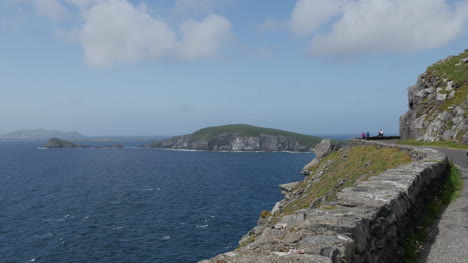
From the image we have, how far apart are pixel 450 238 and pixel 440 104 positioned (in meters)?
45.1

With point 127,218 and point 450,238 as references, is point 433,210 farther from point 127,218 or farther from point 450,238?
point 127,218

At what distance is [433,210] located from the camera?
13961 mm

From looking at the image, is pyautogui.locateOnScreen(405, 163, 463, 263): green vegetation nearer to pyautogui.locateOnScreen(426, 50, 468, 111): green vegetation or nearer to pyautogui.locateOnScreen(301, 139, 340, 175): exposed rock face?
pyautogui.locateOnScreen(426, 50, 468, 111): green vegetation

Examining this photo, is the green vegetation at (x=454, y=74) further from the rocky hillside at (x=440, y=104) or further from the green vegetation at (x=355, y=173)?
the green vegetation at (x=355, y=173)

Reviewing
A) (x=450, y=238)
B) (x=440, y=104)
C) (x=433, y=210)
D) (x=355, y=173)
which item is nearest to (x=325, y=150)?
(x=440, y=104)

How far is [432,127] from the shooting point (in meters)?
45.0

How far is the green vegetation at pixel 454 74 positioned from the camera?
45656 mm

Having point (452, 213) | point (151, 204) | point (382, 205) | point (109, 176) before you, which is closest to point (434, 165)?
point (452, 213)

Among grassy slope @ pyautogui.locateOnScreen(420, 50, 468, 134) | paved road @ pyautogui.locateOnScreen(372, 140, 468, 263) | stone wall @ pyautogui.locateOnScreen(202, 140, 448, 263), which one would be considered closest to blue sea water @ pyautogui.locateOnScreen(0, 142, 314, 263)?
paved road @ pyautogui.locateOnScreen(372, 140, 468, 263)

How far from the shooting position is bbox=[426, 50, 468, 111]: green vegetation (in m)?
45.7

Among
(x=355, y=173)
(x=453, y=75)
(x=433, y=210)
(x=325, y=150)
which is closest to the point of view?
(x=433, y=210)

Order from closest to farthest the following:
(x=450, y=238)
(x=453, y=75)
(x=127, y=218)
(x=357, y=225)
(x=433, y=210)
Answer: (x=357, y=225)
(x=450, y=238)
(x=433, y=210)
(x=453, y=75)
(x=127, y=218)

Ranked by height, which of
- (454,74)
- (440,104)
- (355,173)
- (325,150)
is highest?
(454,74)

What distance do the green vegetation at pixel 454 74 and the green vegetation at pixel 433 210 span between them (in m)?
29.7
